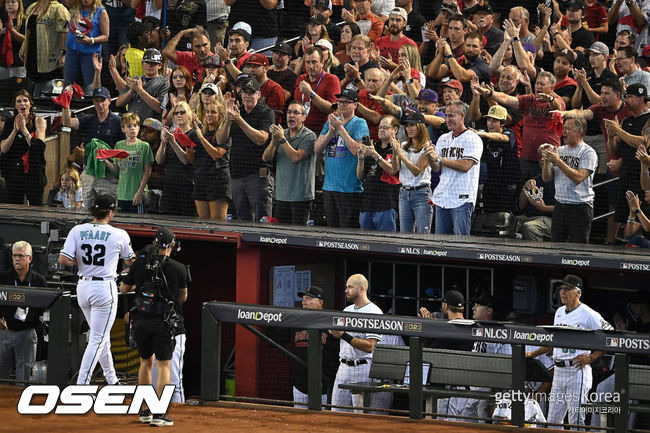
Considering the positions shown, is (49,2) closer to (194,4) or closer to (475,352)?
(194,4)

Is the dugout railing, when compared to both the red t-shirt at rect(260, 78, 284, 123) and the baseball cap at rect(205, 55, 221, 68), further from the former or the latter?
the baseball cap at rect(205, 55, 221, 68)

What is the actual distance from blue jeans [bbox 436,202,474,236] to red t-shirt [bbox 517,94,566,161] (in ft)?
3.54

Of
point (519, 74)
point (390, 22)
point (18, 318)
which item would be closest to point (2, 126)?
point (18, 318)

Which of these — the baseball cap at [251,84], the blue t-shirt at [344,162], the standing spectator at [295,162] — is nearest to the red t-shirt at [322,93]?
the standing spectator at [295,162]

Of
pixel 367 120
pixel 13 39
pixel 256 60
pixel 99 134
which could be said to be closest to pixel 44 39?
pixel 13 39

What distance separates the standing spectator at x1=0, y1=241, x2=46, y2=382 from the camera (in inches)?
454

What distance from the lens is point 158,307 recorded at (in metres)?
9.74

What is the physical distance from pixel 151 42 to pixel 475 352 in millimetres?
7429

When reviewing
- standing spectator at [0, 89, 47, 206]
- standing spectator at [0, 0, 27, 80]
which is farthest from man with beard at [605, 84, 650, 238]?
standing spectator at [0, 0, 27, 80]

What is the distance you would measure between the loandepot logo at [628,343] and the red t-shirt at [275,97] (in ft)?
18.0

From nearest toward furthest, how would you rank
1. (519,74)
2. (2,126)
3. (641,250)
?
(641,250) < (519,74) < (2,126)

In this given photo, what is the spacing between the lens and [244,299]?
39.8 ft

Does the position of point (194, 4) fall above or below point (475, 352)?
above

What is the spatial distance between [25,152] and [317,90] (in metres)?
3.56
